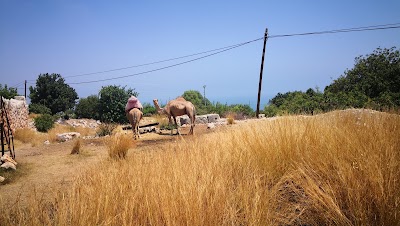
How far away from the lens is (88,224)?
1687mm

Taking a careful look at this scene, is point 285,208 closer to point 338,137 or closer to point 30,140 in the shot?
point 338,137

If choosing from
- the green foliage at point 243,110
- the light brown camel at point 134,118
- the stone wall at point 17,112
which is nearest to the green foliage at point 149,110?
the green foliage at point 243,110

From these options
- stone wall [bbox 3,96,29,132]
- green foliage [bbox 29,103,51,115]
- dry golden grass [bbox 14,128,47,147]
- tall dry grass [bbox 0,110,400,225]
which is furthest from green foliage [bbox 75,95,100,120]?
tall dry grass [bbox 0,110,400,225]

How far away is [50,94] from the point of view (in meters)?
35.8

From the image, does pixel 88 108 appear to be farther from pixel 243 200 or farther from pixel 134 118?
pixel 243 200

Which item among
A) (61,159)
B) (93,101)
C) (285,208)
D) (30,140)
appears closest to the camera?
(285,208)

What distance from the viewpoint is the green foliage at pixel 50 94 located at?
35.2 meters

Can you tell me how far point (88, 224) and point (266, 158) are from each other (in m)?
2.17

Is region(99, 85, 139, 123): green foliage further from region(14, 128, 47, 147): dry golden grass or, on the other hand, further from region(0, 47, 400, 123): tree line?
region(14, 128, 47, 147): dry golden grass

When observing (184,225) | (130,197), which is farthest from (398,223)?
(130,197)

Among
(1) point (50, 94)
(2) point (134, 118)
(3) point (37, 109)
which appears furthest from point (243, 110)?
(1) point (50, 94)

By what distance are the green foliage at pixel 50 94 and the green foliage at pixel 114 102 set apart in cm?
1578

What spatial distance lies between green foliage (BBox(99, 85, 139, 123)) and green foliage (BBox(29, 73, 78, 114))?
51.8 feet

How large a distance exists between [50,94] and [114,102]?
18.9 m
